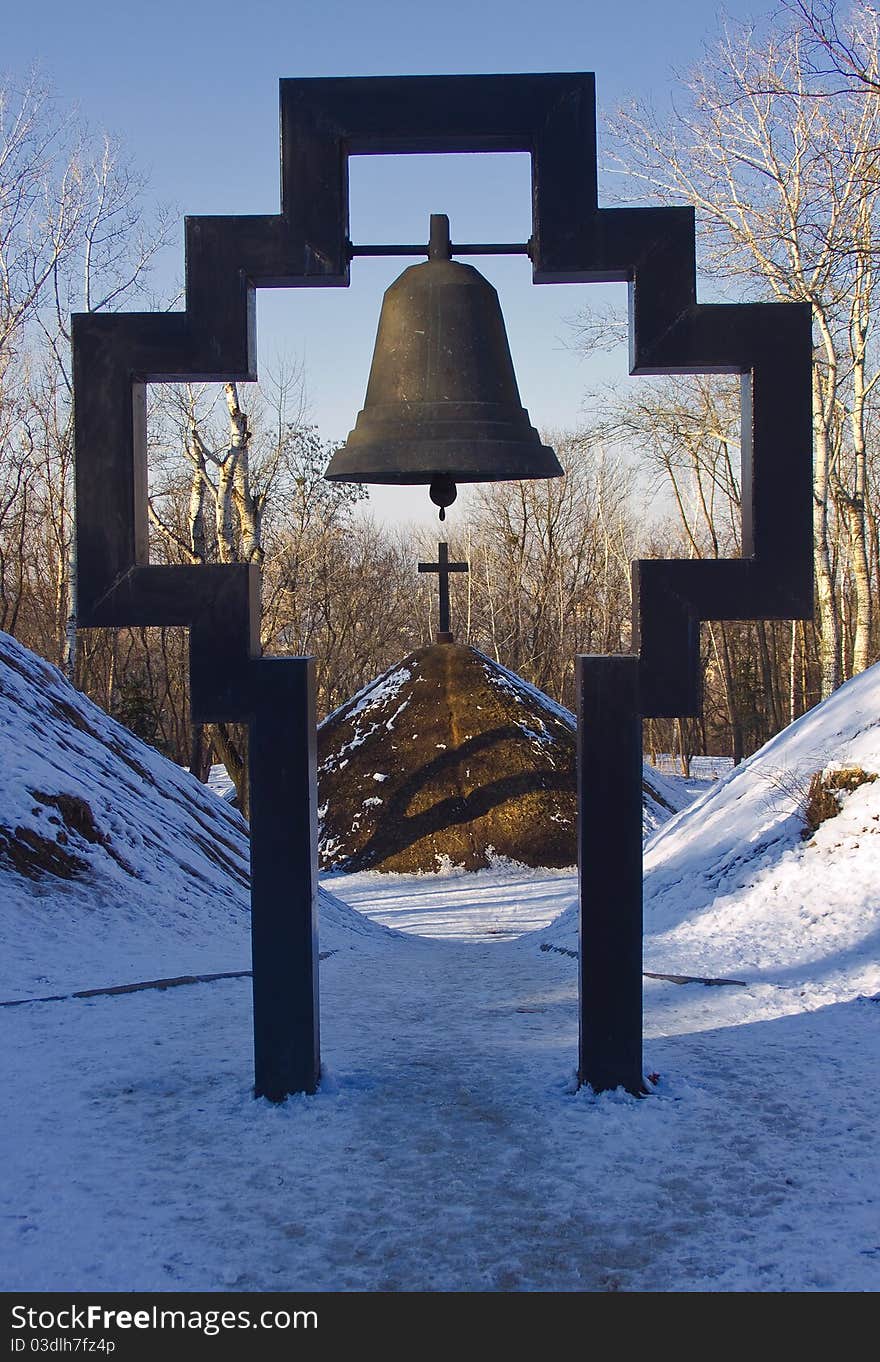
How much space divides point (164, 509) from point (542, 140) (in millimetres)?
31781

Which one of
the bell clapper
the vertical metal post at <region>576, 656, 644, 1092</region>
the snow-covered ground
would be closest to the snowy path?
the snow-covered ground

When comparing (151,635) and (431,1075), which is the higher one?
(151,635)

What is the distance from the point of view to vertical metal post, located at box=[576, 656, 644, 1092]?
3.96 metres

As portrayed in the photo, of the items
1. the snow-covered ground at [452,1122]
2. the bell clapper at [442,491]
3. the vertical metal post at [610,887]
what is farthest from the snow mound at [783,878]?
the bell clapper at [442,491]

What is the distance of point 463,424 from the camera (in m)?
4.05

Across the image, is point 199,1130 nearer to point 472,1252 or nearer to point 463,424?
point 472,1252

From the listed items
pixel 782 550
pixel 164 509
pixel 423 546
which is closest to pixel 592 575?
pixel 164 509

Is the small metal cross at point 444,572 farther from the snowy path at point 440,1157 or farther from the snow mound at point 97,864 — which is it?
the snowy path at point 440,1157

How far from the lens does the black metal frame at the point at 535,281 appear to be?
406 centimetres

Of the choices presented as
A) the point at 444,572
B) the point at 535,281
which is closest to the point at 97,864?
the point at 535,281

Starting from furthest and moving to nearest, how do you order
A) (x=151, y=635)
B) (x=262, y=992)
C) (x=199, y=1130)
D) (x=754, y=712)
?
(x=151, y=635), (x=754, y=712), (x=262, y=992), (x=199, y=1130)

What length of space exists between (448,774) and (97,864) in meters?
9.16

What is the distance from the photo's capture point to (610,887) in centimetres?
400

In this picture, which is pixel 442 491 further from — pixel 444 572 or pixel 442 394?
pixel 444 572
